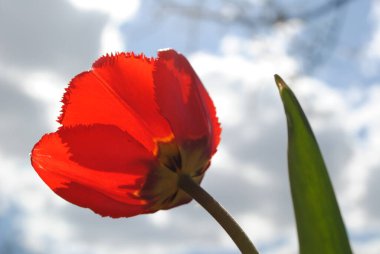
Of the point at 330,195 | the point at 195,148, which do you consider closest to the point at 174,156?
the point at 195,148

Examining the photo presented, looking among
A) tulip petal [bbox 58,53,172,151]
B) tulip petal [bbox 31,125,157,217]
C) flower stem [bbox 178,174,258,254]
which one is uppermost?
tulip petal [bbox 58,53,172,151]

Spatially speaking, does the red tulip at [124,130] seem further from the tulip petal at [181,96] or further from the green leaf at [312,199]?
the green leaf at [312,199]

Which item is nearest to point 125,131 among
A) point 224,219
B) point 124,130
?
point 124,130

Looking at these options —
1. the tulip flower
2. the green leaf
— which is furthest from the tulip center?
the green leaf

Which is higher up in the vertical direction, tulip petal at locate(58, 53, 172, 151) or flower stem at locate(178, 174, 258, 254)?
tulip petal at locate(58, 53, 172, 151)

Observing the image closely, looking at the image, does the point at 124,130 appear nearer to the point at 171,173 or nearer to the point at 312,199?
the point at 171,173

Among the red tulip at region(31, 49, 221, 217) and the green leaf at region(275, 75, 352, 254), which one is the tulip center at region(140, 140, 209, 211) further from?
the green leaf at region(275, 75, 352, 254)

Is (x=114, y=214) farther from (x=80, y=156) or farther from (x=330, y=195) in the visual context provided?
(x=330, y=195)
